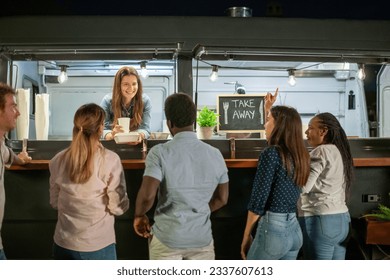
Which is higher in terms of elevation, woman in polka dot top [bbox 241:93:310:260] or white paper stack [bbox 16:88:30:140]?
white paper stack [bbox 16:88:30:140]

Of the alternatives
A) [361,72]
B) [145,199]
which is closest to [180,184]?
[145,199]

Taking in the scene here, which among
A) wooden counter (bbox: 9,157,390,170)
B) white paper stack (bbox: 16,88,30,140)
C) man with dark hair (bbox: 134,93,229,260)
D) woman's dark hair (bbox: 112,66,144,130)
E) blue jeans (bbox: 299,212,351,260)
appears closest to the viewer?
man with dark hair (bbox: 134,93,229,260)

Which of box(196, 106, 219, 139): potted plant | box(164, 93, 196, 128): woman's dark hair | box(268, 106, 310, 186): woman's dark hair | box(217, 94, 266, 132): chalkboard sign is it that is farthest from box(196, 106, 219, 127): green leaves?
box(164, 93, 196, 128): woman's dark hair

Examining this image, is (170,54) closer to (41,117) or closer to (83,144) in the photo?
(41,117)

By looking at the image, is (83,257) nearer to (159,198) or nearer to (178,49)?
(159,198)

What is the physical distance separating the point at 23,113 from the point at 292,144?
1.15 metres

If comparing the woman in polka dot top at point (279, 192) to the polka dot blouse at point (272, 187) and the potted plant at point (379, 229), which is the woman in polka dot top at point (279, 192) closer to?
the polka dot blouse at point (272, 187)

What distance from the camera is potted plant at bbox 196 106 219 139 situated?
189cm

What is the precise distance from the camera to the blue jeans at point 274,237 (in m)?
1.20

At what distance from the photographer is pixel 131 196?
1.68 m

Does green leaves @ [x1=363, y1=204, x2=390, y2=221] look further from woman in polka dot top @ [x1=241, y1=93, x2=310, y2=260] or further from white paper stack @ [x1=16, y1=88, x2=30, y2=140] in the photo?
white paper stack @ [x1=16, y1=88, x2=30, y2=140]

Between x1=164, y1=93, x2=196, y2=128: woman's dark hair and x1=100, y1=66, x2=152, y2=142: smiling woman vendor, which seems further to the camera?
x1=100, y1=66, x2=152, y2=142: smiling woman vendor

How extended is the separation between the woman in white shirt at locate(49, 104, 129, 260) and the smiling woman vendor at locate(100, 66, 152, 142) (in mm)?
629
